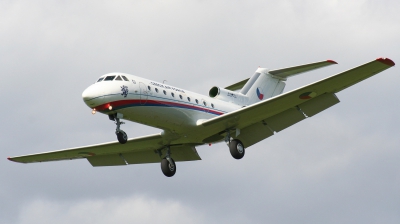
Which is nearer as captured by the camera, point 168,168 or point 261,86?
point 168,168

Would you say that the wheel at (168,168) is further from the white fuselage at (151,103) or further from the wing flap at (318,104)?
the wing flap at (318,104)

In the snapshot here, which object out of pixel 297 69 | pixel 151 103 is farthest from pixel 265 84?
pixel 151 103

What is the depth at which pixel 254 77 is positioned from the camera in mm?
46688

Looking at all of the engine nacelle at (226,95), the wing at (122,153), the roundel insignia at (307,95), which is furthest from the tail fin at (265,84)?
the roundel insignia at (307,95)

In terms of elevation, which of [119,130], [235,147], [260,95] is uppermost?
[260,95]

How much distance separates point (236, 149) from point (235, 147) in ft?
0.37

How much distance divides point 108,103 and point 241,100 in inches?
390

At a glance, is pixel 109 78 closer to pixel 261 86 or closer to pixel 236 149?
pixel 236 149

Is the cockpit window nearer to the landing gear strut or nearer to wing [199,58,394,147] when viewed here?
wing [199,58,394,147]

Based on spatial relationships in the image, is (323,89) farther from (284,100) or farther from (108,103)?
(108,103)

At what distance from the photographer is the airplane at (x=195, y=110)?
38.1 metres

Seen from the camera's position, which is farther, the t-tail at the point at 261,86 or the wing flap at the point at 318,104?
the t-tail at the point at 261,86

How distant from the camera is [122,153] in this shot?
4728 centimetres

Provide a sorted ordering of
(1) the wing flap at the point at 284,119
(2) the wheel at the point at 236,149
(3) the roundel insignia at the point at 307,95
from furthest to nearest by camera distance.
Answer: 1. (1) the wing flap at the point at 284,119
2. (2) the wheel at the point at 236,149
3. (3) the roundel insignia at the point at 307,95
